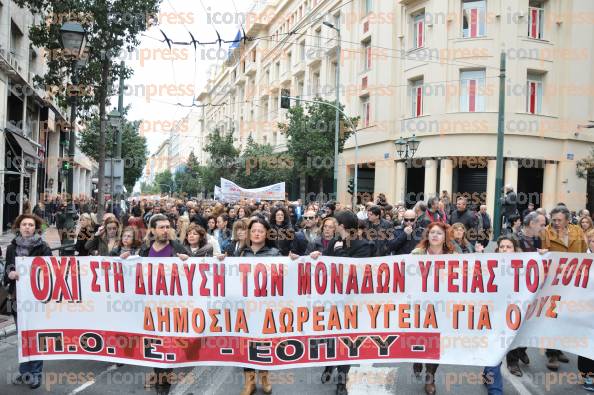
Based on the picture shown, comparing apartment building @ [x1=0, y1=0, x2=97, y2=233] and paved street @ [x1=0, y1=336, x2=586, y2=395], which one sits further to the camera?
apartment building @ [x1=0, y1=0, x2=97, y2=233]

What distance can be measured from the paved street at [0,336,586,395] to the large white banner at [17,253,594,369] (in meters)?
0.38

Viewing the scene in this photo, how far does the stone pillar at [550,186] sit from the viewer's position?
2464cm

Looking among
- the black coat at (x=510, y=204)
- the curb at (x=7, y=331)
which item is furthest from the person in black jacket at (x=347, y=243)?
the black coat at (x=510, y=204)

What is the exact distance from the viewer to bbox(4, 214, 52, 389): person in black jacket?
204 inches

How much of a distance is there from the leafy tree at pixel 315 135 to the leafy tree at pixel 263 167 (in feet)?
8.72

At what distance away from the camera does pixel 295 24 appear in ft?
144

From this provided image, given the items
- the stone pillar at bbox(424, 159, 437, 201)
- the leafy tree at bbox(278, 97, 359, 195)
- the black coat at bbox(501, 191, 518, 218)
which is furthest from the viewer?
the leafy tree at bbox(278, 97, 359, 195)

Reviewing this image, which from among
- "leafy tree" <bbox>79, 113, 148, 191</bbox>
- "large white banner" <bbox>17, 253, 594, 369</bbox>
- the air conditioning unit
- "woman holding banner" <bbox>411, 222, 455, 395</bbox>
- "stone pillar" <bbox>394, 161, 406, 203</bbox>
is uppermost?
the air conditioning unit

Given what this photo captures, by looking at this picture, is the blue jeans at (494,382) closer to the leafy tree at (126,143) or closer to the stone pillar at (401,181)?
the stone pillar at (401,181)

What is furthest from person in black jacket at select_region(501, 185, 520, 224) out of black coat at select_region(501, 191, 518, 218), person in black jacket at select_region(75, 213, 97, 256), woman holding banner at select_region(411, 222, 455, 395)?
person in black jacket at select_region(75, 213, 97, 256)

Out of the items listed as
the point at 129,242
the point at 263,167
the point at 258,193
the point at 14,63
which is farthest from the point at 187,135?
the point at 129,242

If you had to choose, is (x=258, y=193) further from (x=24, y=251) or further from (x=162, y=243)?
(x=24, y=251)

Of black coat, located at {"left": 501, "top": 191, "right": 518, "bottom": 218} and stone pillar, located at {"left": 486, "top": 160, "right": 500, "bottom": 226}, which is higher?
stone pillar, located at {"left": 486, "top": 160, "right": 500, "bottom": 226}

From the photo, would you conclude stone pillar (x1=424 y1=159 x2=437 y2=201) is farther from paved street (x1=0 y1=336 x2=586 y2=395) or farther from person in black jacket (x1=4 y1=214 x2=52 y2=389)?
person in black jacket (x1=4 y1=214 x2=52 y2=389)
